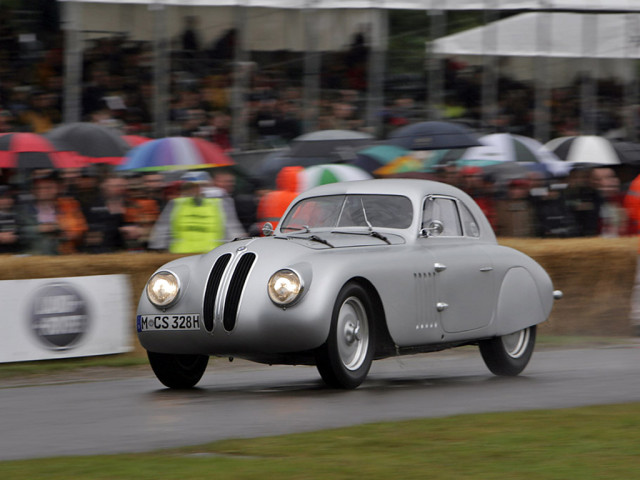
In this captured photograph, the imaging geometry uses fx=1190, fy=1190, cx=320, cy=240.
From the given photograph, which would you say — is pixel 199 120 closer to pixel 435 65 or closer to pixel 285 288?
pixel 435 65

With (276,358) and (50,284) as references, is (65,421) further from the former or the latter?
(50,284)

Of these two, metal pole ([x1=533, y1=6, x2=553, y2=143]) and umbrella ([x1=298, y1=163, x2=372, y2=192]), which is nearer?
umbrella ([x1=298, y1=163, x2=372, y2=192])

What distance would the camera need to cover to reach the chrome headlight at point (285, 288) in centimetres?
808

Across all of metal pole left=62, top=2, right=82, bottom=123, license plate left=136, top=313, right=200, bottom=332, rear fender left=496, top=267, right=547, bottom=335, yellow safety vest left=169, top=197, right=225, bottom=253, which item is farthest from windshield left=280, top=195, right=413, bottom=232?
metal pole left=62, top=2, right=82, bottom=123

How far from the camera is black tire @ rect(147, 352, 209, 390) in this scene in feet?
29.2

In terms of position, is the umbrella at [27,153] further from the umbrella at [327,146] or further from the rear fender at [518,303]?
the rear fender at [518,303]

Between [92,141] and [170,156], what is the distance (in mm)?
1042

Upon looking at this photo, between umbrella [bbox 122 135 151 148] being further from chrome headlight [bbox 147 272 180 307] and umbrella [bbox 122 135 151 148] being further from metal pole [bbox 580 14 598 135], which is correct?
metal pole [bbox 580 14 598 135]

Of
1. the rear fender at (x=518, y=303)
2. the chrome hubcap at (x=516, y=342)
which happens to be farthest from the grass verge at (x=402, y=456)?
the chrome hubcap at (x=516, y=342)

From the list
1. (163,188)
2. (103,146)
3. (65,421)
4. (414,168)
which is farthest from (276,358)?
(414,168)

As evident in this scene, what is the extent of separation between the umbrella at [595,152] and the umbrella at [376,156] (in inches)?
128

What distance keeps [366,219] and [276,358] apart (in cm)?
174

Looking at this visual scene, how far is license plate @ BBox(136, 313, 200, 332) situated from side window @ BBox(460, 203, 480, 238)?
116 inches

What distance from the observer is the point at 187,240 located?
12.4m
